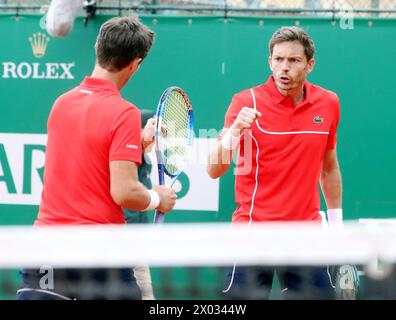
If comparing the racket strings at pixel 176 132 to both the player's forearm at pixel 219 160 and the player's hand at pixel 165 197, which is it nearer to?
the player's forearm at pixel 219 160

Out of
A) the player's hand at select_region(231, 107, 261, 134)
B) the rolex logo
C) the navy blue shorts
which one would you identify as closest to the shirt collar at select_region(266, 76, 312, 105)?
the player's hand at select_region(231, 107, 261, 134)

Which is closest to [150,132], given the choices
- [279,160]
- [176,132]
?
[176,132]

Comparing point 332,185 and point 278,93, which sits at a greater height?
point 278,93

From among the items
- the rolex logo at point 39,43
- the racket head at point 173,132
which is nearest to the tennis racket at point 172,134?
the racket head at point 173,132

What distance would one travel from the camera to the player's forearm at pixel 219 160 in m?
3.97

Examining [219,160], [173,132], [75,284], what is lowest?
[75,284]

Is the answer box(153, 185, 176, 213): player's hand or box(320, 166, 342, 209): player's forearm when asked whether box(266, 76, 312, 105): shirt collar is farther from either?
box(153, 185, 176, 213): player's hand

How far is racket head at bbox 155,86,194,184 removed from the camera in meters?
3.88

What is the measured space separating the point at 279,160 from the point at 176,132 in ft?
1.78

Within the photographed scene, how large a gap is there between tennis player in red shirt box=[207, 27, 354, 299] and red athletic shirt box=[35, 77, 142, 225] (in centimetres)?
68

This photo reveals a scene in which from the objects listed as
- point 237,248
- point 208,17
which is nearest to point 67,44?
point 208,17

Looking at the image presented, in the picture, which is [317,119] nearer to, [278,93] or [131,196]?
[278,93]

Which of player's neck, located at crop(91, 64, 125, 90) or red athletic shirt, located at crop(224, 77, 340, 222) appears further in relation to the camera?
red athletic shirt, located at crop(224, 77, 340, 222)

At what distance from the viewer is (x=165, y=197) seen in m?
3.57
